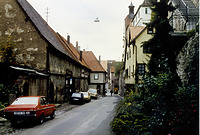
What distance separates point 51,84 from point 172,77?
1814cm

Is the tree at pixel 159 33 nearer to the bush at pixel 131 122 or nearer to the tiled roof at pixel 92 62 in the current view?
the bush at pixel 131 122

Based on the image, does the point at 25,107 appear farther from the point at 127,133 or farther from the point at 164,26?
the point at 164,26

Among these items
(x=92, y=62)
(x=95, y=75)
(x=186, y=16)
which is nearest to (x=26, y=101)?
(x=186, y=16)

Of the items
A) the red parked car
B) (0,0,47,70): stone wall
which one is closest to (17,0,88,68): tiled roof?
(0,0,47,70): stone wall

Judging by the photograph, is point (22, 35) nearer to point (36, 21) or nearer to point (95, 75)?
point (36, 21)

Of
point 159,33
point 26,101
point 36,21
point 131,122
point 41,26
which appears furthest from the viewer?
point 41,26

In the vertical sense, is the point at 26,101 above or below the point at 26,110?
above

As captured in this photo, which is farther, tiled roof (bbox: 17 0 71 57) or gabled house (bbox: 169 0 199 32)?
tiled roof (bbox: 17 0 71 57)

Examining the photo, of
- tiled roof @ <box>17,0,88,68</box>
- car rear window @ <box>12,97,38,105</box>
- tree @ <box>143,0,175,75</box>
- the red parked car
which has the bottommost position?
the red parked car

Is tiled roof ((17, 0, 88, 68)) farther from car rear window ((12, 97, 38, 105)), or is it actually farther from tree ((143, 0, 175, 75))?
tree ((143, 0, 175, 75))

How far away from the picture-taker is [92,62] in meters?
65.8

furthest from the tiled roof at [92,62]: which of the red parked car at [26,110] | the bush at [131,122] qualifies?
the bush at [131,122]

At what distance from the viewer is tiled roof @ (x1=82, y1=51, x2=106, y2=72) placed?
64988 mm

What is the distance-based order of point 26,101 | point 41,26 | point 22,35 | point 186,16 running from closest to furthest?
1. point 26,101
2. point 186,16
3. point 22,35
4. point 41,26
